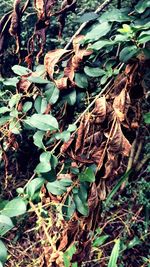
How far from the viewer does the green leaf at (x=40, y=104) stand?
2.93ft

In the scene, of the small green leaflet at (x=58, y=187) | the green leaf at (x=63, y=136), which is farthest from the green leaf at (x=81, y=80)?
the small green leaflet at (x=58, y=187)

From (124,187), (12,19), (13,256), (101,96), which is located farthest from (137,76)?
(13,256)

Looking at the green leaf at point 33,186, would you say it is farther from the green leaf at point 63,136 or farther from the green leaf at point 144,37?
the green leaf at point 144,37

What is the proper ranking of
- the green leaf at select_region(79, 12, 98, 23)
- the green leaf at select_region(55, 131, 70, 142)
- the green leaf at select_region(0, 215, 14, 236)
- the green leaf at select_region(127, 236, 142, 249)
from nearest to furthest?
the green leaf at select_region(0, 215, 14, 236)
the green leaf at select_region(55, 131, 70, 142)
the green leaf at select_region(79, 12, 98, 23)
the green leaf at select_region(127, 236, 142, 249)

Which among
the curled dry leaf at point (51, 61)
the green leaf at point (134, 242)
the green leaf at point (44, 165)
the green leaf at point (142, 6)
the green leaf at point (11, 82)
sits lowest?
the green leaf at point (134, 242)

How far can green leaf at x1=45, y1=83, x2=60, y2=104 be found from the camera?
874 mm

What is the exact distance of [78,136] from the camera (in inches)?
33.9

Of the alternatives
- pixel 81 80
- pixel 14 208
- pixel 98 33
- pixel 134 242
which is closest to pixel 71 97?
pixel 81 80

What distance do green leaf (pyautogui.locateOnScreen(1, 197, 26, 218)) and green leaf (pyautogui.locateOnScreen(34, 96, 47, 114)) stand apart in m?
0.21

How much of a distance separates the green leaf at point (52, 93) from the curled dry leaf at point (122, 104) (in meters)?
0.13

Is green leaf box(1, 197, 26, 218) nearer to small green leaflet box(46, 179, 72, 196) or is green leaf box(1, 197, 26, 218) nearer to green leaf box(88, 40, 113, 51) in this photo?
small green leaflet box(46, 179, 72, 196)

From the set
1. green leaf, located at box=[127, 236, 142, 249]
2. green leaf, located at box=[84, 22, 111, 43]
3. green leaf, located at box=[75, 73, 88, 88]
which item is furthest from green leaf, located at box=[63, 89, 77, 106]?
green leaf, located at box=[127, 236, 142, 249]

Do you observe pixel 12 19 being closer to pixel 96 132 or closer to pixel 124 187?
pixel 96 132

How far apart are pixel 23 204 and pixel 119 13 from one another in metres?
0.48
